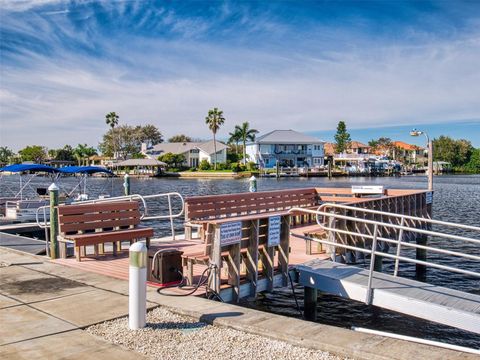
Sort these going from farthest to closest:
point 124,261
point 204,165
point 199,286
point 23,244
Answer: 1. point 204,165
2. point 23,244
3. point 124,261
4. point 199,286

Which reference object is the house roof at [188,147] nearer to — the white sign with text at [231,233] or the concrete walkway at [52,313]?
the concrete walkway at [52,313]

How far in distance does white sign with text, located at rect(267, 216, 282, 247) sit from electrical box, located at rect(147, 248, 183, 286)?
5.56 feet

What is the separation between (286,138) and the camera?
119m

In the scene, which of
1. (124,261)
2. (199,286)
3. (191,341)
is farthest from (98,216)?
(191,341)

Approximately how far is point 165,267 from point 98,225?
10.6ft

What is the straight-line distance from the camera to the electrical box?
8.30 metres

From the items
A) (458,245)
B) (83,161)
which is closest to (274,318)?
(458,245)

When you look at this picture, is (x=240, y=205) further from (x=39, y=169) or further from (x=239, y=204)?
(x=39, y=169)

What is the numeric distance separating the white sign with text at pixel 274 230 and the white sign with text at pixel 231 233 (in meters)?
0.91

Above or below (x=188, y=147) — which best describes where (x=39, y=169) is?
below

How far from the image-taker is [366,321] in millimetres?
11273

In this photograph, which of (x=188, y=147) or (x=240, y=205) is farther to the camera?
(x=188, y=147)

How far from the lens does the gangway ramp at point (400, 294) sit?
7566mm

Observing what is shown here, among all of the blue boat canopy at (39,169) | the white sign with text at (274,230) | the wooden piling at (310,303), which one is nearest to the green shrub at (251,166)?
the blue boat canopy at (39,169)
